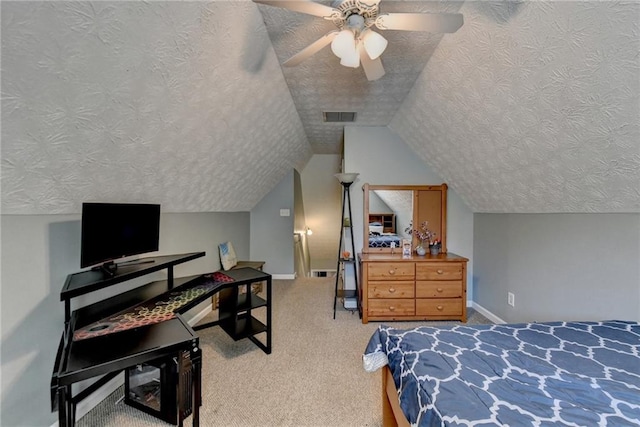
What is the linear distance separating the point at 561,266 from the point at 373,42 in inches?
93.3

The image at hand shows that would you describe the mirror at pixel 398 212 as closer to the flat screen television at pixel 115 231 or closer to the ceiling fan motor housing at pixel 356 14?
the ceiling fan motor housing at pixel 356 14

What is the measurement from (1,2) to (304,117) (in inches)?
103

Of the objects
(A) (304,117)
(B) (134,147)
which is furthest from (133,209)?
(A) (304,117)

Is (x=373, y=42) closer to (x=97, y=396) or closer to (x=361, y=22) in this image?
(x=361, y=22)

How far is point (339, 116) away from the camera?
10.9ft

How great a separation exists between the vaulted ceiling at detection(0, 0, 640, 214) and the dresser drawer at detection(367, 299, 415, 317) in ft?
4.83

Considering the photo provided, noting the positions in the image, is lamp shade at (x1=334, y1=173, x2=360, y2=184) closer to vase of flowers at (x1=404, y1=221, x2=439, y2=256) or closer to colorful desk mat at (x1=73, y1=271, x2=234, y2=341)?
vase of flowers at (x1=404, y1=221, x2=439, y2=256)

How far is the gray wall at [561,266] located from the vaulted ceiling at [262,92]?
161 mm

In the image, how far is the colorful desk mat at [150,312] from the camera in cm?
146

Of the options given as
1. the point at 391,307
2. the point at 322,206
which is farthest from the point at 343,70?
the point at 322,206

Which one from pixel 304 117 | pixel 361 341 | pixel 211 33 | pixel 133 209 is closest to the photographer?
pixel 211 33

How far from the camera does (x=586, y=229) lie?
2.07m

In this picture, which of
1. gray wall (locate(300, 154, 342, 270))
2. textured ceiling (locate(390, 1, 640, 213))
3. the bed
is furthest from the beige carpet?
gray wall (locate(300, 154, 342, 270))

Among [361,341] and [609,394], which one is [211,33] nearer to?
[609,394]
